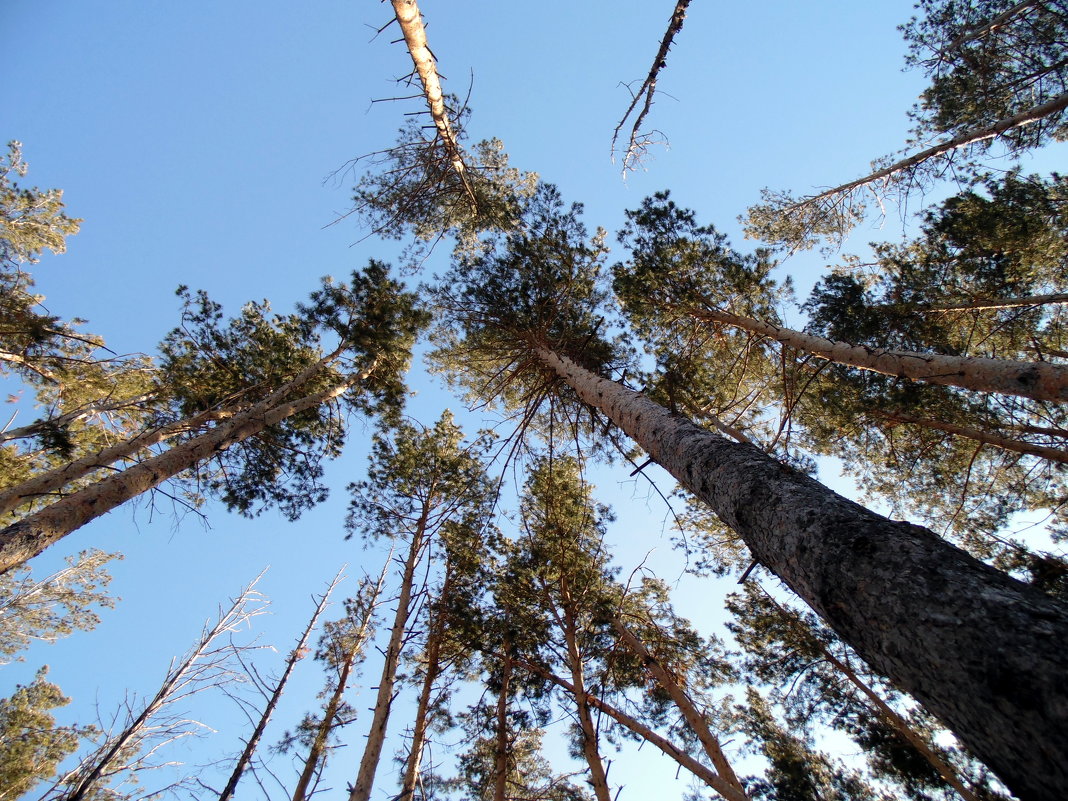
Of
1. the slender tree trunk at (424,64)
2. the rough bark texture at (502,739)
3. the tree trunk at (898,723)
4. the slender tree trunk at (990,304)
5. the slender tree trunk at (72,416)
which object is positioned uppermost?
the slender tree trunk at (72,416)

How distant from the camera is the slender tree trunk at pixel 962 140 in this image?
22.8 feet

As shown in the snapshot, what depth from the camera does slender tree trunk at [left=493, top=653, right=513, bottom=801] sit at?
6.46 m

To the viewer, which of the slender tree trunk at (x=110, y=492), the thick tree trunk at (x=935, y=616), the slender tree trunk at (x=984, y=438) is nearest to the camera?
the thick tree trunk at (x=935, y=616)

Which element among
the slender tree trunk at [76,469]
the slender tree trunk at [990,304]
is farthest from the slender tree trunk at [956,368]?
the slender tree trunk at [76,469]

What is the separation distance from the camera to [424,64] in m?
4.32

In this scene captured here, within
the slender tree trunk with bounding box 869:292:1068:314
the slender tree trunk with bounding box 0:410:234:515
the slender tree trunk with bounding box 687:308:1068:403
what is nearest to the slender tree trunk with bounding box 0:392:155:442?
the slender tree trunk with bounding box 0:410:234:515

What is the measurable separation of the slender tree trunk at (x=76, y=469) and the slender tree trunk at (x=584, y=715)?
6.31m

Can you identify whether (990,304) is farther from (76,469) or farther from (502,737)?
(76,469)

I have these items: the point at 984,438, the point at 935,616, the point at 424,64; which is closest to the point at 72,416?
the point at 424,64

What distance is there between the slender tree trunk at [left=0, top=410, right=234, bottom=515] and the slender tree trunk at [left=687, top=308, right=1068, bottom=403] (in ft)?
27.5

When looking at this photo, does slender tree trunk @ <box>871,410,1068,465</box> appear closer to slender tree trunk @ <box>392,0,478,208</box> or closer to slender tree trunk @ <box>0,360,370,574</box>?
slender tree trunk @ <box>392,0,478,208</box>

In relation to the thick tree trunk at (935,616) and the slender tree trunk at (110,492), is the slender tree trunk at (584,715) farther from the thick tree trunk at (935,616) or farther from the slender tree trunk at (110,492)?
the slender tree trunk at (110,492)

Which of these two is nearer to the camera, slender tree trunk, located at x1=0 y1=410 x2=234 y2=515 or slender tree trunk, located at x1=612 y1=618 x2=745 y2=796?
slender tree trunk, located at x1=612 y1=618 x2=745 y2=796

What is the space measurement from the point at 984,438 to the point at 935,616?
7966mm
